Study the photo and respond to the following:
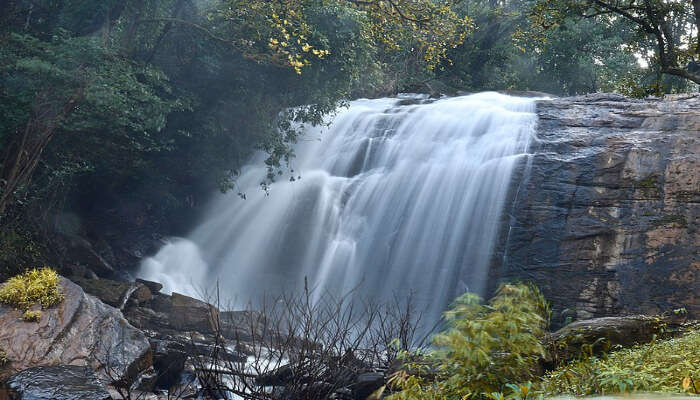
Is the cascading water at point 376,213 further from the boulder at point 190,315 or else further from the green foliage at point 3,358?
the green foliage at point 3,358

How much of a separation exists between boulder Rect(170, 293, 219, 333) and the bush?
3.02m

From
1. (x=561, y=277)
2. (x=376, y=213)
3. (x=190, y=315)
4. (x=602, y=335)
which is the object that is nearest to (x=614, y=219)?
(x=561, y=277)

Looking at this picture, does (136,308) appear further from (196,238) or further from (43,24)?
(43,24)

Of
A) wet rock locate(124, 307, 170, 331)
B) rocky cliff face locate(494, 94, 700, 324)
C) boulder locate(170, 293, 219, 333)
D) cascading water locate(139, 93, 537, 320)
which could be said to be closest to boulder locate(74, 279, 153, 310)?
wet rock locate(124, 307, 170, 331)

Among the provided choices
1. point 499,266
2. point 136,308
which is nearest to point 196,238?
point 136,308

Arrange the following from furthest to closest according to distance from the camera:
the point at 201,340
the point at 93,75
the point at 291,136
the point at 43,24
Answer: the point at 291,136, the point at 43,24, the point at 93,75, the point at 201,340

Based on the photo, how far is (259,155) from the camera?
18500 millimetres

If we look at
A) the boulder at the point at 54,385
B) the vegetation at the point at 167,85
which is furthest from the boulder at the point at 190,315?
the boulder at the point at 54,385

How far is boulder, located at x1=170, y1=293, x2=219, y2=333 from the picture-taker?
36.8 feet

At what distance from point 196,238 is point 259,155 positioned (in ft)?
10.8

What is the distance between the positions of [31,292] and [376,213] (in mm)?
8064

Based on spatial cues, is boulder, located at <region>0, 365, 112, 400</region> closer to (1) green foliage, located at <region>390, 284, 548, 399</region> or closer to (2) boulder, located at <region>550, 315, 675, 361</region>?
(1) green foliage, located at <region>390, 284, 548, 399</region>

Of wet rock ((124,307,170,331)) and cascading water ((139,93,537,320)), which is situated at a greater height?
cascading water ((139,93,537,320))

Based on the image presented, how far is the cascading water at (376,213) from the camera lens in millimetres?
12641
